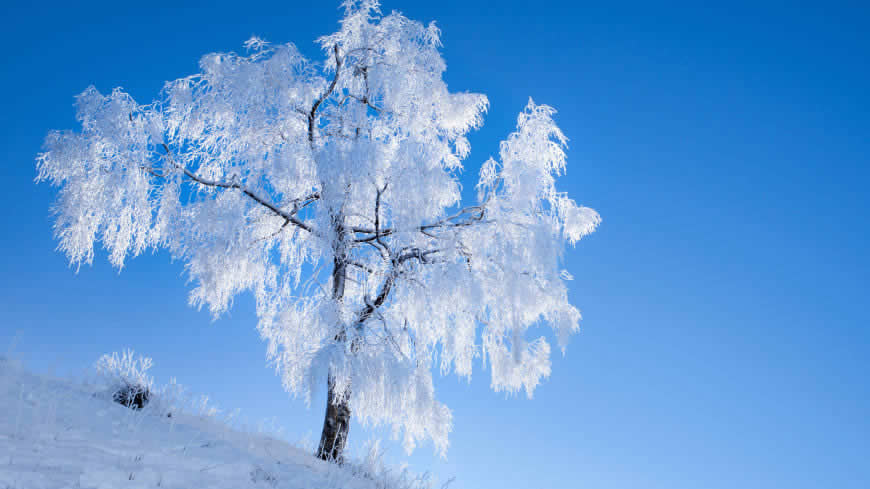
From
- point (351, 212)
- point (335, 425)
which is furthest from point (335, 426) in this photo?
point (351, 212)

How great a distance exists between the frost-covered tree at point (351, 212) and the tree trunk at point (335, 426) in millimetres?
21

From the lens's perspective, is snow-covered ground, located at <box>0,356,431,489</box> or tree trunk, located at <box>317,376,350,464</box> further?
tree trunk, located at <box>317,376,350,464</box>

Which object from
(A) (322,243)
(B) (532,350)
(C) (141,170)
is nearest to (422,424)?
(B) (532,350)

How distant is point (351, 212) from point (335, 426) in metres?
2.77

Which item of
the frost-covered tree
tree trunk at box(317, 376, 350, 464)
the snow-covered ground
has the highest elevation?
the frost-covered tree

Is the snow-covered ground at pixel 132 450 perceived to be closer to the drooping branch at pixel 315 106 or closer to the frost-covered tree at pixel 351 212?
the frost-covered tree at pixel 351 212

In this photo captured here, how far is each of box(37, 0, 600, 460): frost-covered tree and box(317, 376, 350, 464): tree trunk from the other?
21 mm

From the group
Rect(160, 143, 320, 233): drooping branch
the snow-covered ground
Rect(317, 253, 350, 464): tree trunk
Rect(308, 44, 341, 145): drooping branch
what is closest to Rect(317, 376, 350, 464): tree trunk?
A: Rect(317, 253, 350, 464): tree trunk

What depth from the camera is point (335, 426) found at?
716cm

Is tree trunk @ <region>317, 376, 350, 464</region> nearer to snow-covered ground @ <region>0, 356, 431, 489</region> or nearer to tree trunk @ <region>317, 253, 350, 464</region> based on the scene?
tree trunk @ <region>317, 253, 350, 464</region>

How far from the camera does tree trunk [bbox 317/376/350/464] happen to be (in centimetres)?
701

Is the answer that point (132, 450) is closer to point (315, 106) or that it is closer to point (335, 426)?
point (335, 426)

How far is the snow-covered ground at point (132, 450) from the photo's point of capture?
371 centimetres

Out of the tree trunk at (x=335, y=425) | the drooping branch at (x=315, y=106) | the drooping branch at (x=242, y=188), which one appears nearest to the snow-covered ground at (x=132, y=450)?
the tree trunk at (x=335, y=425)
